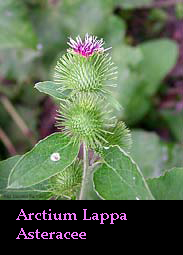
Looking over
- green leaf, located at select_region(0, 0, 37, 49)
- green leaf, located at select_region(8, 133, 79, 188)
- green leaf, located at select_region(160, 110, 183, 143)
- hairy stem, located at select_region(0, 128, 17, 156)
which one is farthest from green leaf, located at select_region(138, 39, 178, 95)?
green leaf, located at select_region(8, 133, 79, 188)

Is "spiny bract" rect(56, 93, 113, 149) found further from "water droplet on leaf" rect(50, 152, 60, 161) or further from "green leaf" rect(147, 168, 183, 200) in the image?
"green leaf" rect(147, 168, 183, 200)

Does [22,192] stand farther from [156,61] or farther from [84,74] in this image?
[156,61]

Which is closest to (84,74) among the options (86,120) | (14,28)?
(86,120)

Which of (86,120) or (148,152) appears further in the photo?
(148,152)

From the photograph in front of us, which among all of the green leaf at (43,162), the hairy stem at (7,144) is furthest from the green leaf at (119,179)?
the hairy stem at (7,144)

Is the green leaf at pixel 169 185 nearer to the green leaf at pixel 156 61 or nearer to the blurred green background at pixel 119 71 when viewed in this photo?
the blurred green background at pixel 119 71
